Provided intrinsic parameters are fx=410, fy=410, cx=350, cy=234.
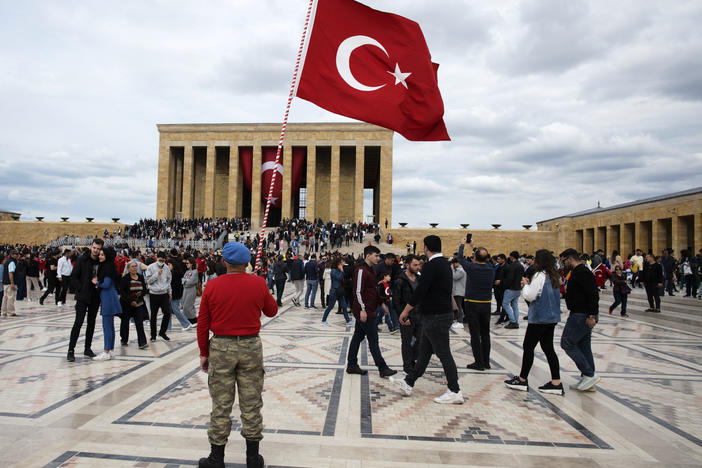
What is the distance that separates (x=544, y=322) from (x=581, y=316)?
0.49 metres

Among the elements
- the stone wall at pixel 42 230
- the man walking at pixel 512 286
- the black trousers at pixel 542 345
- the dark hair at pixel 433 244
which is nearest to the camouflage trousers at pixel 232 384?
the dark hair at pixel 433 244

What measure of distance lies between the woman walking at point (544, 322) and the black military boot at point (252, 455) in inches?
123

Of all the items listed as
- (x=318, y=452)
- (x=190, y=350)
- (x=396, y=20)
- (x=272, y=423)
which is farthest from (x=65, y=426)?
(x=396, y=20)

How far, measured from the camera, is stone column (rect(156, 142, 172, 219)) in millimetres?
40125

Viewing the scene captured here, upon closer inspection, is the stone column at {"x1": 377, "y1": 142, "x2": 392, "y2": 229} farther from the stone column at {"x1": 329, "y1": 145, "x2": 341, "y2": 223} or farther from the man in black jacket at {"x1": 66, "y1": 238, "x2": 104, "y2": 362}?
the man in black jacket at {"x1": 66, "y1": 238, "x2": 104, "y2": 362}

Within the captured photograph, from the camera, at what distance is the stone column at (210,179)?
131 feet

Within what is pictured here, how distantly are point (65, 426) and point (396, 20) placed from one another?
19.9 feet

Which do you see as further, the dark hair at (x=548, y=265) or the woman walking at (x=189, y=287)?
the woman walking at (x=189, y=287)

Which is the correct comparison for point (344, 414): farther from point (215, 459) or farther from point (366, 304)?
point (366, 304)

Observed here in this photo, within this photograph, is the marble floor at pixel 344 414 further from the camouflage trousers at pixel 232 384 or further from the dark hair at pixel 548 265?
the dark hair at pixel 548 265

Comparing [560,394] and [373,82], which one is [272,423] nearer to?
[560,394]

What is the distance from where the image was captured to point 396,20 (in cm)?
582

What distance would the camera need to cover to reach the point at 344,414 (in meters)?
3.81

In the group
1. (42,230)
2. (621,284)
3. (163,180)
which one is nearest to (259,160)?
(163,180)
